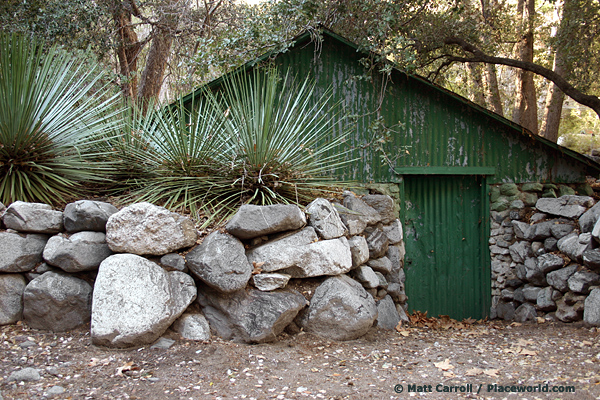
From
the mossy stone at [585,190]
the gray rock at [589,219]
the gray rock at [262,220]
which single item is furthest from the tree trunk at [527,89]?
the gray rock at [262,220]

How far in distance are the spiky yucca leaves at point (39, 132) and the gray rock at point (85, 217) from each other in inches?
19.6

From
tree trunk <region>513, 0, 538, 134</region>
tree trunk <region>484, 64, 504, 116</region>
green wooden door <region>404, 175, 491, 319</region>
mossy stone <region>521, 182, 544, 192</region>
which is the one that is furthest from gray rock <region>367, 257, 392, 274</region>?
tree trunk <region>484, 64, 504, 116</region>

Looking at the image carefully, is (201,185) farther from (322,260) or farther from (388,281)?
(388,281)

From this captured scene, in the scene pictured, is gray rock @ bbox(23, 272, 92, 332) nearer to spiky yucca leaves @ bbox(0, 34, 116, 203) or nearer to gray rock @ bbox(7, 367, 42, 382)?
gray rock @ bbox(7, 367, 42, 382)

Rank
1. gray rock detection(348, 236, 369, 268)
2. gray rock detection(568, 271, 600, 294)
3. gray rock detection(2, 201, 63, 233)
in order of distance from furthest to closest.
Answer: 1. gray rock detection(568, 271, 600, 294)
2. gray rock detection(348, 236, 369, 268)
3. gray rock detection(2, 201, 63, 233)

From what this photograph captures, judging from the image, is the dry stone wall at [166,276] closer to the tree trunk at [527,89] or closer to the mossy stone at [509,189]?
the mossy stone at [509,189]

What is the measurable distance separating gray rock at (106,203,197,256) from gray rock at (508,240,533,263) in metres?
4.68

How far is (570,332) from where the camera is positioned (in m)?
4.65

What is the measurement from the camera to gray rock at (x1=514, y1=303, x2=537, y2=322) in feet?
18.7

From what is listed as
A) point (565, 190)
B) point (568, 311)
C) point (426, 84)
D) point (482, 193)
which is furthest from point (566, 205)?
point (426, 84)

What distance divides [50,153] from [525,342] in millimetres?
4876

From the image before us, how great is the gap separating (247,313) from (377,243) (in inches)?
79.5

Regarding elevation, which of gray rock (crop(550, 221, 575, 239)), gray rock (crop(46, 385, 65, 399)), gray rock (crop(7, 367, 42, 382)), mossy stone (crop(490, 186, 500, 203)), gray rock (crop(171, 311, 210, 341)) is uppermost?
mossy stone (crop(490, 186, 500, 203))

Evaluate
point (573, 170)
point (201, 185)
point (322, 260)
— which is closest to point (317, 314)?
point (322, 260)
